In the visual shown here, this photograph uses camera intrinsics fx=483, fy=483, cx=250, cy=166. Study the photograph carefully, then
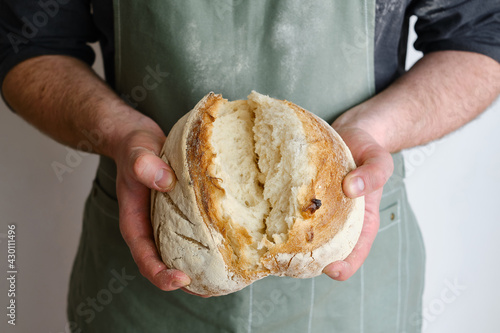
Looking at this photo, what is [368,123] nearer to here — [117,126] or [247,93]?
[247,93]

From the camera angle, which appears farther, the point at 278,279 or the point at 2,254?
the point at 2,254

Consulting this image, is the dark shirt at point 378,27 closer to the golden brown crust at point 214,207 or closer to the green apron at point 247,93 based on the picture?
the green apron at point 247,93

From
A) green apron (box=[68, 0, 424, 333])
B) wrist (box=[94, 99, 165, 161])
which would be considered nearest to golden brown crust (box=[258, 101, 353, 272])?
green apron (box=[68, 0, 424, 333])

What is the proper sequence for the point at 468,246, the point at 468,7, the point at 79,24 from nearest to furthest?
the point at 468,7 → the point at 79,24 → the point at 468,246

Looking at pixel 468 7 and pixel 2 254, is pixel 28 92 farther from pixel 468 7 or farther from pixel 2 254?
pixel 468 7

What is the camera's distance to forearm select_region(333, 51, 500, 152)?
52.0 inches

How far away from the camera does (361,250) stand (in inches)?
43.0

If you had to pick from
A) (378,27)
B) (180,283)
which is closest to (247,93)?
(378,27)

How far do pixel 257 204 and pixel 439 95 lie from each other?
0.70 meters

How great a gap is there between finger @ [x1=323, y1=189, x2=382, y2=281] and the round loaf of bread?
21mm

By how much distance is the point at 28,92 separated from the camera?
1.42m

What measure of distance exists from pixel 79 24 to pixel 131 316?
0.87 m

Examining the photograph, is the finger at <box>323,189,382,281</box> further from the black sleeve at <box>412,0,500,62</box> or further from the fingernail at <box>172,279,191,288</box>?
the black sleeve at <box>412,0,500,62</box>

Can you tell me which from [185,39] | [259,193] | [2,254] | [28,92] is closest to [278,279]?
[259,193]
